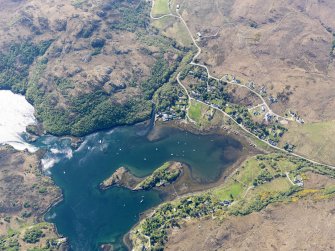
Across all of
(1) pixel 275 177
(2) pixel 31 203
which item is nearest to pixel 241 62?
(1) pixel 275 177

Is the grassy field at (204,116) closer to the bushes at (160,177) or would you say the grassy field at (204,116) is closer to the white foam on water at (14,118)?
the bushes at (160,177)

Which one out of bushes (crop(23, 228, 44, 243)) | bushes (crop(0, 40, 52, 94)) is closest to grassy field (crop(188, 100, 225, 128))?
→ bushes (crop(23, 228, 44, 243))

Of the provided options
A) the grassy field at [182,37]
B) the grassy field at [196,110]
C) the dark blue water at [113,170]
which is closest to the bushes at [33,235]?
the dark blue water at [113,170]

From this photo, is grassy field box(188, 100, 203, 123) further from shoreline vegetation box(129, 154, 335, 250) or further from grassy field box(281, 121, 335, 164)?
grassy field box(281, 121, 335, 164)

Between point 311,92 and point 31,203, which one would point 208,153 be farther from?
point 31,203

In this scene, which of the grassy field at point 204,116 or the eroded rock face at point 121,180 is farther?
the grassy field at point 204,116

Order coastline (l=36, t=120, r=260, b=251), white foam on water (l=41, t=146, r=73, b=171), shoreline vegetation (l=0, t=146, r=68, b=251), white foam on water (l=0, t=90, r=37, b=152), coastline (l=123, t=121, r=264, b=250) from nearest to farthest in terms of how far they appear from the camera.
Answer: shoreline vegetation (l=0, t=146, r=68, b=251)
coastline (l=123, t=121, r=264, b=250)
coastline (l=36, t=120, r=260, b=251)
white foam on water (l=41, t=146, r=73, b=171)
white foam on water (l=0, t=90, r=37, b=152)

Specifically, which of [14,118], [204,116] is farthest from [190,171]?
[14,118]
